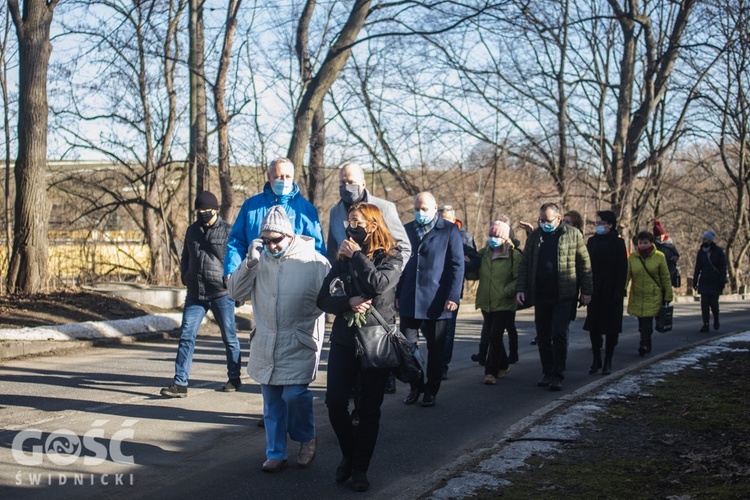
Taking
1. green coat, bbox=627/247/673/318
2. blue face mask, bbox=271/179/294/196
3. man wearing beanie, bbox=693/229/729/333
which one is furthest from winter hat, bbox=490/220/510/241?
man wearing beanie, bbox=693/229/729/333

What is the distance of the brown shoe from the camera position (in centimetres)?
580

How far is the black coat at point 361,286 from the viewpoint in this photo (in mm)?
5199

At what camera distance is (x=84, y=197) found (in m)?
25.2

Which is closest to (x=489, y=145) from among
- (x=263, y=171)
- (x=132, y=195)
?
(x=263, y=171)

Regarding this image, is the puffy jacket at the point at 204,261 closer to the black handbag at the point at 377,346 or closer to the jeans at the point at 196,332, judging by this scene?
the jeans at the point at 196,332

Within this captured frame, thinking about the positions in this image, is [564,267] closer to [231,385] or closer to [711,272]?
[231,385]

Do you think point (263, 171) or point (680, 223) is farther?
point (680, 223)

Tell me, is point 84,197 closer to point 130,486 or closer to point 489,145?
point 489,145

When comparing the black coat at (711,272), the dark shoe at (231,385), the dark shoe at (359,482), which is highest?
the black coat at (711,272)

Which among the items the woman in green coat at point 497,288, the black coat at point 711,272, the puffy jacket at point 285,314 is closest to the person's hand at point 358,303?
the puffy jacket at point 285,314

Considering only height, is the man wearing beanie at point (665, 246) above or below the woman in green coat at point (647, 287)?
above

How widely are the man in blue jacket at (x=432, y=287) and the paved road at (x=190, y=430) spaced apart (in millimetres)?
550

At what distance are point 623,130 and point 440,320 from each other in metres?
22.4

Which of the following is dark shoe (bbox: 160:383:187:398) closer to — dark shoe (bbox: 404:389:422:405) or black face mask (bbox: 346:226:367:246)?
dark shoe (bbox: 404:389:422:405)
